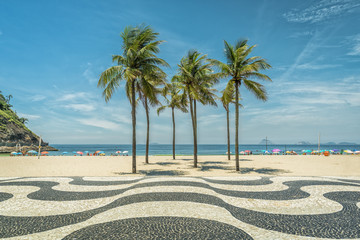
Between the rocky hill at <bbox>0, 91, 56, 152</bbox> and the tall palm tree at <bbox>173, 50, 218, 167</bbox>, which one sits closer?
the tall palm tree at <bbox>173, 50, 218, 167</bbox>

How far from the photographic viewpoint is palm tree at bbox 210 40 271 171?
45.7 ft

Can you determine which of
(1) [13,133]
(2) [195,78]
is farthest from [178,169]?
(1) [13,133]

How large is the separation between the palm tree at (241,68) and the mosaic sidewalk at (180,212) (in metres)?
6.84

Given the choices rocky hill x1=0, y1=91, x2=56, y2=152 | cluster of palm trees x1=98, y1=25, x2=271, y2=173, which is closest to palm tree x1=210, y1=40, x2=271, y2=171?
cluster of palm trees x1=98, y1=25, x2=271, y2=173

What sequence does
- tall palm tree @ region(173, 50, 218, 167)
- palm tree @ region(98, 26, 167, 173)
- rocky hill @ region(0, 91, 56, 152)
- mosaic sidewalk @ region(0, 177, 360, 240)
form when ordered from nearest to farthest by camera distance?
mosaic sidewalk @ region(0, 177, 360, 240) → palm tree @ region(98, 26, 167, 173) → tall palm tree @ region(173, 50, 218, 167) → rocky hill @ region(0, 91, 56, 152)

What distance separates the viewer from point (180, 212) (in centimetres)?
564

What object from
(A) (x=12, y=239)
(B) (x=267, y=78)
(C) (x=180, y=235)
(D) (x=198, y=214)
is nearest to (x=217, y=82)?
(B) (x=267, y=78)

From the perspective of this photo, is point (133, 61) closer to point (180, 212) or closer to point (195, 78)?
point (195, 78)

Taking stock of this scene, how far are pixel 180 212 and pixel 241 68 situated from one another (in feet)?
37.2

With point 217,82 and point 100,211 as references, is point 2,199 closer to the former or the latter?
point 100,211

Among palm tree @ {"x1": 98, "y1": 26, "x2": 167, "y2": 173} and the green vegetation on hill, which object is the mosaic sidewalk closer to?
palm tree @ {"x1": 98, "y1": 26, "x2": 167, "y2": 173}

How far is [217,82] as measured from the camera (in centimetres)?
1731

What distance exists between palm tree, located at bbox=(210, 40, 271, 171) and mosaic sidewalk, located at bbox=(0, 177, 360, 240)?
684cm

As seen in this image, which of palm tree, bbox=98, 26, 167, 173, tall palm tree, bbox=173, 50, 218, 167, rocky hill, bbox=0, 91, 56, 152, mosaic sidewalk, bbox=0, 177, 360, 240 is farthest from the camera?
rocky hill, bbox=0, 91, 56, 152
